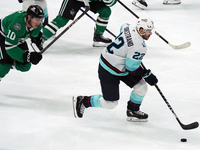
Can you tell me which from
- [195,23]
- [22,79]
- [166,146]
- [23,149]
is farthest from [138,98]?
[195,23]

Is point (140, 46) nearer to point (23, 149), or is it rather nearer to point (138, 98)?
point (138, 98)

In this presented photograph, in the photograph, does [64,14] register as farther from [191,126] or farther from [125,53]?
[191,126]

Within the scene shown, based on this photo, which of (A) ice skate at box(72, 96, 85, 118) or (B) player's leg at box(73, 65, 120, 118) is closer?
(B) player's leg at box(73, 65, 120, 118)

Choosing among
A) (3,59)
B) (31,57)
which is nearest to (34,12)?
(31,57)

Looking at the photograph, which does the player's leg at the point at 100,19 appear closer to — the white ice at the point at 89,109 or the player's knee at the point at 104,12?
the player's knee at the point at 104,12

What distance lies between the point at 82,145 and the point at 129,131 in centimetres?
43

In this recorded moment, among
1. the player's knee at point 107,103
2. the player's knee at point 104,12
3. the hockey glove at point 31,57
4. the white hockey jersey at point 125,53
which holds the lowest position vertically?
the player's knee at point 107,103

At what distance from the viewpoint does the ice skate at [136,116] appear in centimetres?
298

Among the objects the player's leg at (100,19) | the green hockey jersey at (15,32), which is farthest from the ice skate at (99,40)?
→ the green hockey jersey at (15,32)

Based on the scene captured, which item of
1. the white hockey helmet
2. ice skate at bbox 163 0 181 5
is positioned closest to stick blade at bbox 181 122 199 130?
the white hockey helmet

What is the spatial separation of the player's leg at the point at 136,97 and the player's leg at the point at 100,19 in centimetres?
162

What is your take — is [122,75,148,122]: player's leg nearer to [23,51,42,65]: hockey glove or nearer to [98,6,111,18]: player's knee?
[23,51,42,65]: hockey glove

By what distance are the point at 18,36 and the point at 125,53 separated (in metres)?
0.94

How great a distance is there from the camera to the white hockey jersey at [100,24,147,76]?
2627mm
